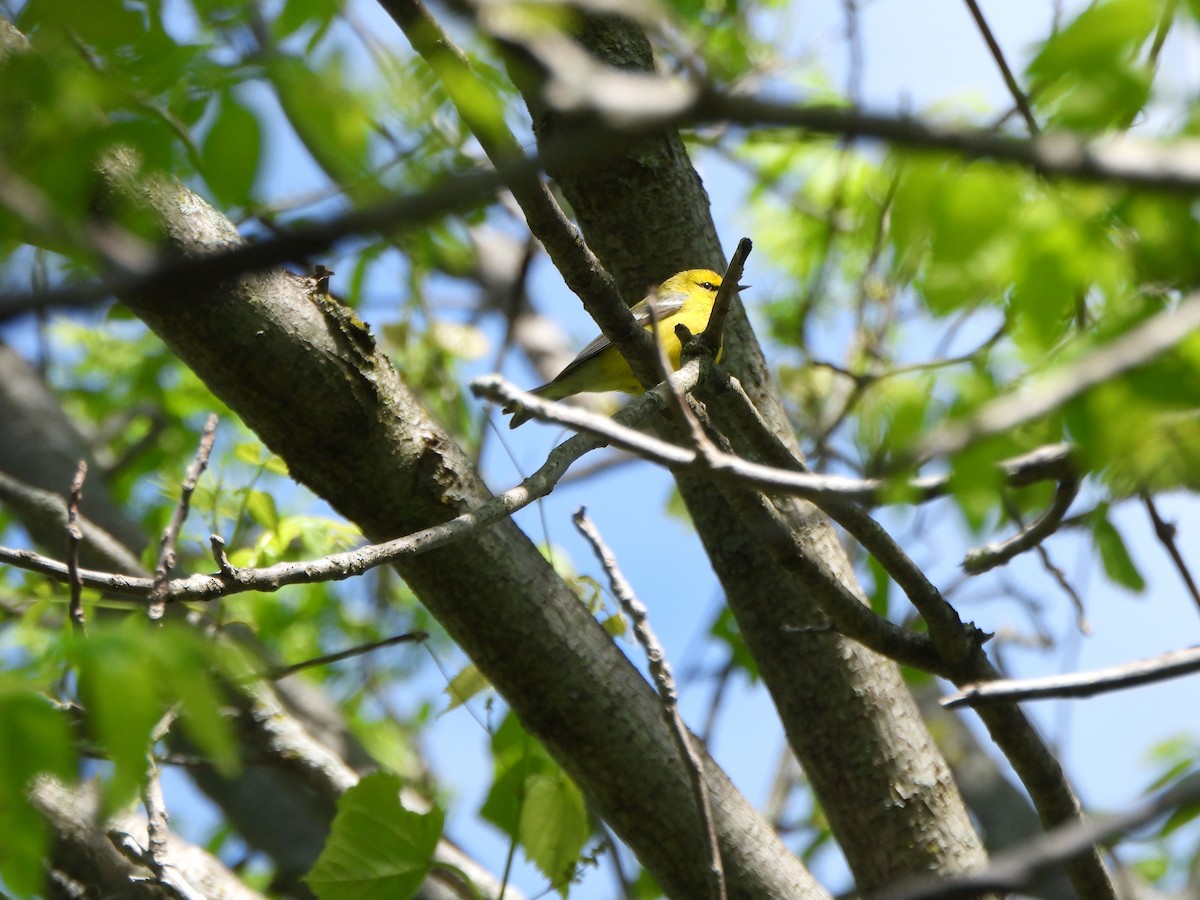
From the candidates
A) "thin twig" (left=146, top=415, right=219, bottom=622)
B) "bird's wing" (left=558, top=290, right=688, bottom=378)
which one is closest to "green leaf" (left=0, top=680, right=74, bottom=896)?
"thin twig" (left=146, top=415, right=219, bottom=622)

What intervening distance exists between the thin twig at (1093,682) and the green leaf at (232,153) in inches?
53.5

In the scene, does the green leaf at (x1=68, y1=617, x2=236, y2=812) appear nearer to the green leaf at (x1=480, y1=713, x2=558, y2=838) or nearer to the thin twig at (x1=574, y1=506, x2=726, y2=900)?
the thin twig at (x1=574, y1=506, x2=726, y2=900)

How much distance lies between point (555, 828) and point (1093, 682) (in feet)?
7.15

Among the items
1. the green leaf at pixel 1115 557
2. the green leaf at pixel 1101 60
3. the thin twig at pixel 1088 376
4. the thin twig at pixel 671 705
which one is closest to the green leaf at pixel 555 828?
the thin twig at pixel 671 705

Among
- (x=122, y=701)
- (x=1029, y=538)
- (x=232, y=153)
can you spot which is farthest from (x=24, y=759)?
(x=1029, y=538)

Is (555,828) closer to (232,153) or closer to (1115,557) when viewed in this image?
(1115,557)

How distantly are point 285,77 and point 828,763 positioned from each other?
8.63 ft

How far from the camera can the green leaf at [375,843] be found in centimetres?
323

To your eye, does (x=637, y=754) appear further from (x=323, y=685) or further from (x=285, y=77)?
(x=323, y=685)

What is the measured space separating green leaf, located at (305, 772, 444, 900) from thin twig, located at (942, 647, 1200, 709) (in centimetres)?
203

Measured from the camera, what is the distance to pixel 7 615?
180 inches

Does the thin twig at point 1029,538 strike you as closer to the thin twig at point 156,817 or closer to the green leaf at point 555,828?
the green leaf at point 555,828

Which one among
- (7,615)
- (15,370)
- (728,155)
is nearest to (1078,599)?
(728,155)

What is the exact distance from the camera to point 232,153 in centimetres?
176
